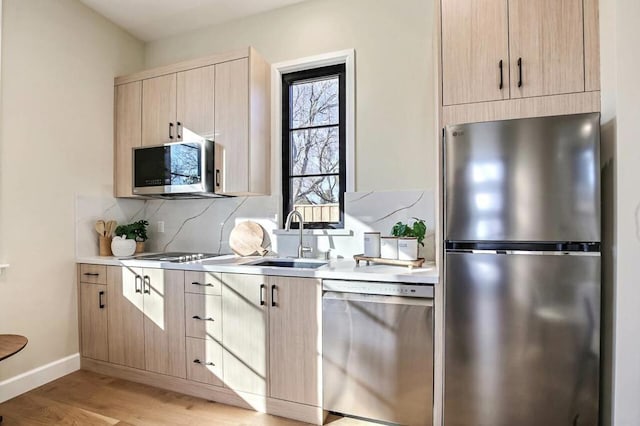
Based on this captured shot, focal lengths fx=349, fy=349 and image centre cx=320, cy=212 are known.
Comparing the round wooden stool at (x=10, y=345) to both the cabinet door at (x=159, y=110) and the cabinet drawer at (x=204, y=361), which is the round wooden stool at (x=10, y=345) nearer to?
the cabinet drawer at (x=204, y=361)

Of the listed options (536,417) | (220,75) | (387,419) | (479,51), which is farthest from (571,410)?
(220,75)

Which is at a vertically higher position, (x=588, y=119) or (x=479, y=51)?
(x=479, y=51)

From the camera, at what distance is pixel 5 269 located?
2285 mm

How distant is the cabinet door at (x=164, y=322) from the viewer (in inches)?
93.1

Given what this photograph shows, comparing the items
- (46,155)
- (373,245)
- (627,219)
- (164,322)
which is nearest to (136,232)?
(46,155)

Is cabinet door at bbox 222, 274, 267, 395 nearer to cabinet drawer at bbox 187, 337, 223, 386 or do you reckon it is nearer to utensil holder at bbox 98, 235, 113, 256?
cabinet drawer at bbox 187, 337, 223, 386

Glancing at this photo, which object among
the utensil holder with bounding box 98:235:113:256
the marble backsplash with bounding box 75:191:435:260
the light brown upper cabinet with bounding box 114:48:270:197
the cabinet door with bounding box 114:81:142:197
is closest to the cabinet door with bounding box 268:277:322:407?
the marble backsplash with bounding box 75:191:435:260

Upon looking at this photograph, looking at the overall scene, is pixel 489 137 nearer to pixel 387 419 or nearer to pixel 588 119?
pixel 588 119

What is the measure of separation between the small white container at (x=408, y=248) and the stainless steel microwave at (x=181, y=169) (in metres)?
1.42

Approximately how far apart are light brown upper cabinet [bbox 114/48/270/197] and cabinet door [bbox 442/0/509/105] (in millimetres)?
1424

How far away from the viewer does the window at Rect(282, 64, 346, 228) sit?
8.96 feet

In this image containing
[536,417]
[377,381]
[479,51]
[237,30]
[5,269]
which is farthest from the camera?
[237,30]

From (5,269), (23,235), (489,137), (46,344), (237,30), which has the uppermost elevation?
(237,30)

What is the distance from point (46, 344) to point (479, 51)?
339cm
